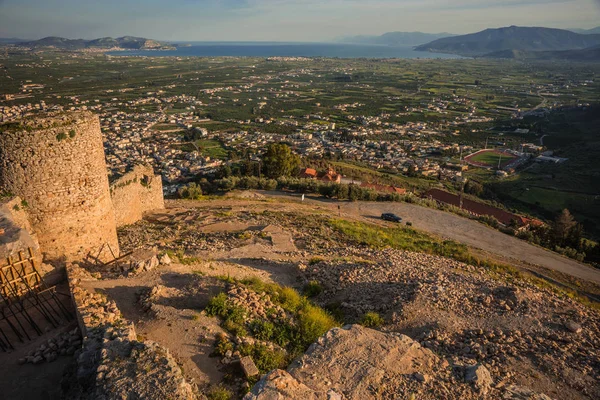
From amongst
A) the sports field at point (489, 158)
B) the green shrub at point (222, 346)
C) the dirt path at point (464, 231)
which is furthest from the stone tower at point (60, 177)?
the sports field at point (489, 158)

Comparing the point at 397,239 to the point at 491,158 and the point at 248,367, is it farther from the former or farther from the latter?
the point at 491,158

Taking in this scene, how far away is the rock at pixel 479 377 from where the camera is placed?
6.52m

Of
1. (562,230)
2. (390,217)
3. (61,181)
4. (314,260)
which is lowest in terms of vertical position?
(562,230)

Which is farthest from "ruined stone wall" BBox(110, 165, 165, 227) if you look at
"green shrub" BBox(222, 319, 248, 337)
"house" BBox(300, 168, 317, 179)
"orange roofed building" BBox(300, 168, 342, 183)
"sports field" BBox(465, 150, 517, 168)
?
"sports field" BBox(465, 150, 517, 168)

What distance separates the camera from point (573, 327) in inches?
351

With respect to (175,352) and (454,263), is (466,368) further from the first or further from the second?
(454,263)

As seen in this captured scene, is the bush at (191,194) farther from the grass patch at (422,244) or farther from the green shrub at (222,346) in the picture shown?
the green shrub at (222,346)

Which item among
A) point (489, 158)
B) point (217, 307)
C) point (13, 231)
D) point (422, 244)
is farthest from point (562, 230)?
point (489, 158)

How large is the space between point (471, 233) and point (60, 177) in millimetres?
23674

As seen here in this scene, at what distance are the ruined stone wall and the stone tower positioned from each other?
664cm

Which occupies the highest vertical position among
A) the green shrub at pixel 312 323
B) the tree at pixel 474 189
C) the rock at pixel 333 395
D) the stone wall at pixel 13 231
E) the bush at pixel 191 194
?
the stone wall at pixel 13 231

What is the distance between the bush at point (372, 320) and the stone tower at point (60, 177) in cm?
755

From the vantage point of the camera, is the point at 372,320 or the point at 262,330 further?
the point at 372,320

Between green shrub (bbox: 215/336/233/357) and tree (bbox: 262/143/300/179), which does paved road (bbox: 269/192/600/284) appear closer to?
tree (bbox: 262/143/300/179)
